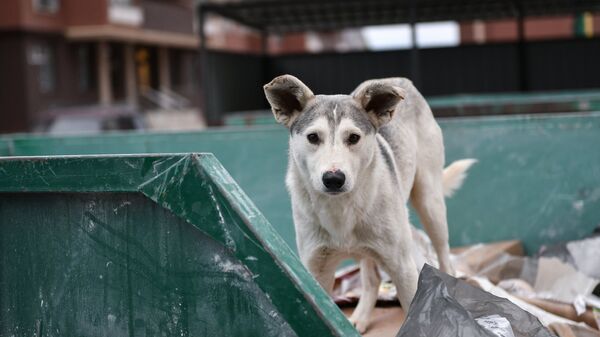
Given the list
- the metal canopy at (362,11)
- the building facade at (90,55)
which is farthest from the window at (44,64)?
the metal canopy at (362,11)

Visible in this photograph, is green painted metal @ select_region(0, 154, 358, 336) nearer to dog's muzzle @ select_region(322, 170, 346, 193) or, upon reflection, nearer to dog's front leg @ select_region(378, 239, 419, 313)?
dog's muzzle @ select_region(322, 170, 346, 193)

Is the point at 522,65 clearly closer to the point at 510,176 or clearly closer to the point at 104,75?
the point at 510,176

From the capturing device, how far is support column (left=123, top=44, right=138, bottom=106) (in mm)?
36406

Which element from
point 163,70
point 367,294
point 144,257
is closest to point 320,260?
point 367,294

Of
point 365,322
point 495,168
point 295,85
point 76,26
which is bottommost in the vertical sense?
point 365,322

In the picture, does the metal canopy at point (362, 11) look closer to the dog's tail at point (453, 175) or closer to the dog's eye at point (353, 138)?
the dog's tail at point (453, 175)

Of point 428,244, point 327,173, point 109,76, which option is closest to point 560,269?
point 428,244

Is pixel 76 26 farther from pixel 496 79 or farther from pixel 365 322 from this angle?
pixel 365 322

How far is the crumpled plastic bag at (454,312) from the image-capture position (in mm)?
2951

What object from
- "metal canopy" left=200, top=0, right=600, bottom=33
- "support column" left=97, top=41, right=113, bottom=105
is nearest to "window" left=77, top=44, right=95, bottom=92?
"support column" left=97, top=41, right=113, bottom=105

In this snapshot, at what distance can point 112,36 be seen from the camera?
111 feet

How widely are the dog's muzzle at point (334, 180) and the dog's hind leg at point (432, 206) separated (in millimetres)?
1466

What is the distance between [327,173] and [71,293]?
1078 millimetres

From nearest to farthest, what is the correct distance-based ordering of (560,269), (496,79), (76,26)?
(560,269) < (496,79) < (76,26)
